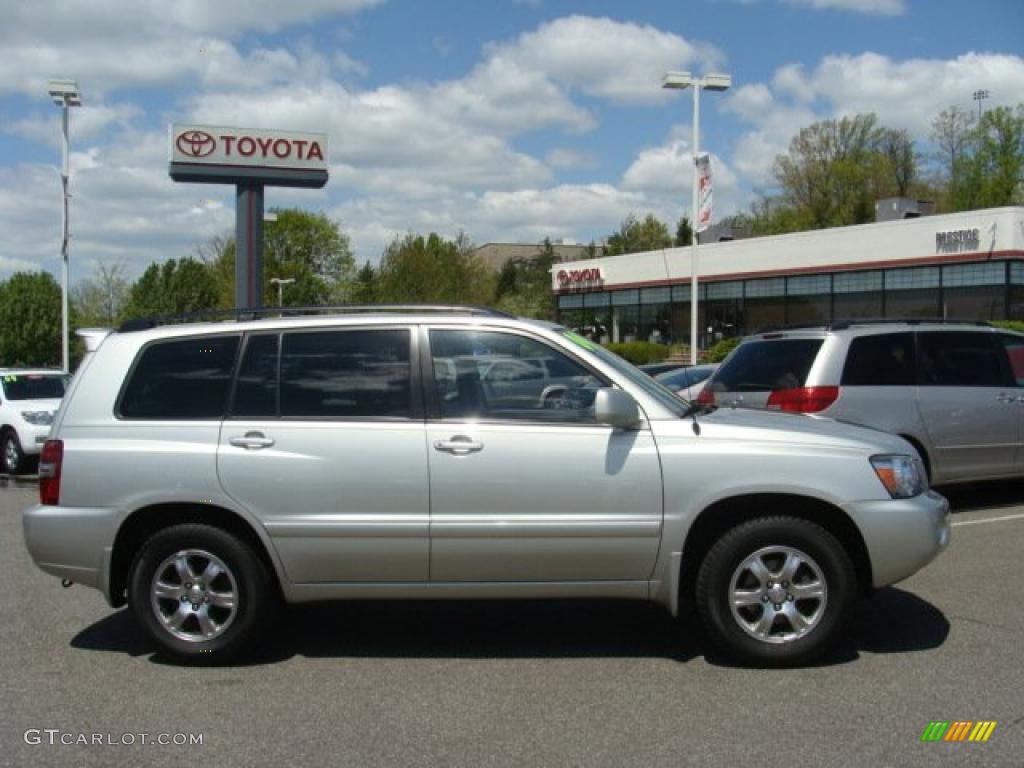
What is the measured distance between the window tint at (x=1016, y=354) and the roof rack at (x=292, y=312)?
641 centimetres

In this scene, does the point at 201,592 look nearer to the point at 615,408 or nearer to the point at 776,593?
the point at 615,408

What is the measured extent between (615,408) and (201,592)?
2.38 m

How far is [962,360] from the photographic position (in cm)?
980

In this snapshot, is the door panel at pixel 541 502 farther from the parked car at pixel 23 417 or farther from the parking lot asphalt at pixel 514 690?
the parked car at pixel 23 417

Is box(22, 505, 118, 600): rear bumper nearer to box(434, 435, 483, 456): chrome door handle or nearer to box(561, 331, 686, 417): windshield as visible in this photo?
box(434, 435, 483, 456): chrome door handle

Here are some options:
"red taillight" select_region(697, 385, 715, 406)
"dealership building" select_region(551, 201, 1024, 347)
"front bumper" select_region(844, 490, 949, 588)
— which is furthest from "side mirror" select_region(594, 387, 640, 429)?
"dealership building" select_region(551, 201, 1024, 347)

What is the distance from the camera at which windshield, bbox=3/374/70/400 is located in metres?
16.0

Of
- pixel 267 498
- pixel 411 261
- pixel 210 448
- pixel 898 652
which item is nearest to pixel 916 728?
pixel 898 652

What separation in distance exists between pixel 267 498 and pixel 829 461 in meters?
2.87

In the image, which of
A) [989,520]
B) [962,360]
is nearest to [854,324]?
[962,360]

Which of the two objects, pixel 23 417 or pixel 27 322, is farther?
pixel 27 322

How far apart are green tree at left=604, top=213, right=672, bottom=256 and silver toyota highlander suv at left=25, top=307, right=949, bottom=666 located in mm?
86255

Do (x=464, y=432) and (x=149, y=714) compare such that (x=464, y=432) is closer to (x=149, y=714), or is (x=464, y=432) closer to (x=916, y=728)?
(x=149, y=714)

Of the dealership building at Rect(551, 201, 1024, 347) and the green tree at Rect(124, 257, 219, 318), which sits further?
the green tree at Rect(124, 257, 219, 318)
